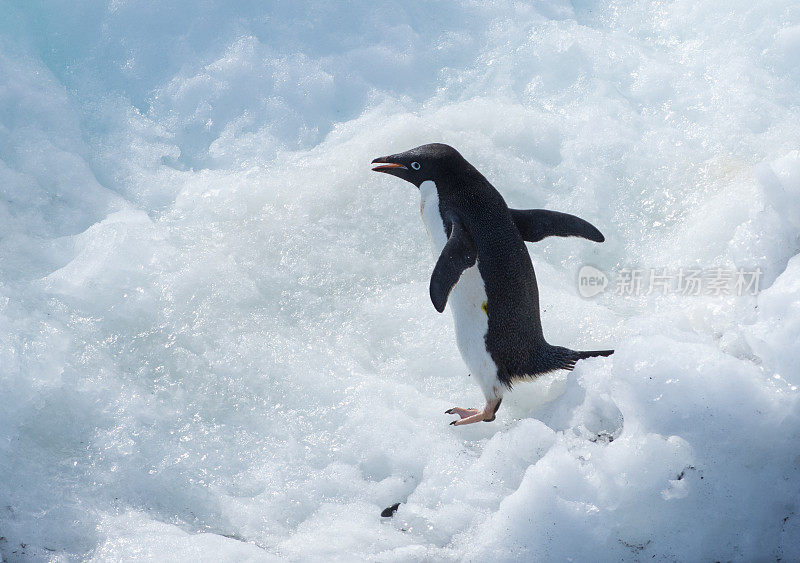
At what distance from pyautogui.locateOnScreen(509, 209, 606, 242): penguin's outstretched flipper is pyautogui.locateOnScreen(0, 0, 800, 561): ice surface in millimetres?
342

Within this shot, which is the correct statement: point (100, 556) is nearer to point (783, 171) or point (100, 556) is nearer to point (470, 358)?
point (470, 358)

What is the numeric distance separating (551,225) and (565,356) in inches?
16.0

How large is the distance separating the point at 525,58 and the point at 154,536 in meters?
2.98

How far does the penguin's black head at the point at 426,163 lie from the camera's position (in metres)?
2.29

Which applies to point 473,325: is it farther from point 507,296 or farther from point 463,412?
point 463,412

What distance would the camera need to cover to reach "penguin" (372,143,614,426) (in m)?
2.13

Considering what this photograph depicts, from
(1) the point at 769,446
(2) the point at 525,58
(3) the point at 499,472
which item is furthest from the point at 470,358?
(2) the point at 525,58

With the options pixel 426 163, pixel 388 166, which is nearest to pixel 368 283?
pixel 388 166

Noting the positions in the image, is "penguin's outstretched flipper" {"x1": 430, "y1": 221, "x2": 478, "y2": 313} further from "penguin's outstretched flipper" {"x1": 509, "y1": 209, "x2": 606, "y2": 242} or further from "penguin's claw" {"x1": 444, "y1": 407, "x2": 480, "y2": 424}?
"penguin's claw" {"x1": 444, "y1": 407, "x2": 480, "y2": 424}

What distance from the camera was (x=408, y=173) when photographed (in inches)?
94.6
